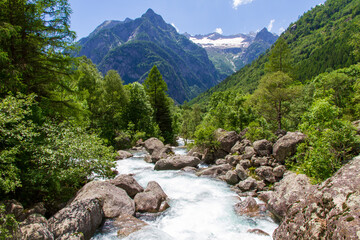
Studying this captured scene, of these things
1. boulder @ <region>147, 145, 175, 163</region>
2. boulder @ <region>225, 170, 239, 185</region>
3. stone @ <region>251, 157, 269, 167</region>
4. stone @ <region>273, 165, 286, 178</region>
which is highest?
boulder @ <region>147, 145, 175, 163</region>

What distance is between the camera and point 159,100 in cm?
4056

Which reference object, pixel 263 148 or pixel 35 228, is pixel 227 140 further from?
pixel 35 228

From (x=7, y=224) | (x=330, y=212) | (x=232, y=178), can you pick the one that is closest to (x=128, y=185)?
(x=7, y=224)

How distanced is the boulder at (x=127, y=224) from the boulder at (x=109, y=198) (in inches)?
16.0

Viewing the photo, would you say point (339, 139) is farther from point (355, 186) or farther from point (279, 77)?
point (279, 77)

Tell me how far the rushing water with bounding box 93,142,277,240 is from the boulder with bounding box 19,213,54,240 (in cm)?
201

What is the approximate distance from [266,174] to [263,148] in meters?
3.43

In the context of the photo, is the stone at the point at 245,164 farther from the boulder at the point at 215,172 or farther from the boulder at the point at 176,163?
the boulder at the point at 176,163

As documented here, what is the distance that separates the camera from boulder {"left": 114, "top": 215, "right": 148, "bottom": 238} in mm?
8078

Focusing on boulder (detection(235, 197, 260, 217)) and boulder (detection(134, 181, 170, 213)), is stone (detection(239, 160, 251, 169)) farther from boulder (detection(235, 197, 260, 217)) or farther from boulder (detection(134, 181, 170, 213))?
boulder (detection(134, 181, 170, 213))

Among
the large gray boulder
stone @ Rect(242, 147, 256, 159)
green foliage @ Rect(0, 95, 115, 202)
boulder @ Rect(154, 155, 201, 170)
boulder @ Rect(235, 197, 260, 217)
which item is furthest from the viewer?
boulder @ Rect(154, 155, 201, 170)

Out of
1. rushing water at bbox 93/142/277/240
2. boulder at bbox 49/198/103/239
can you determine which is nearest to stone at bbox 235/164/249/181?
rushing water at bbox 93/142/277/240

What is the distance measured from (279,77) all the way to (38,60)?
2221 centimetres

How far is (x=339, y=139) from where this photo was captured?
10078mm
